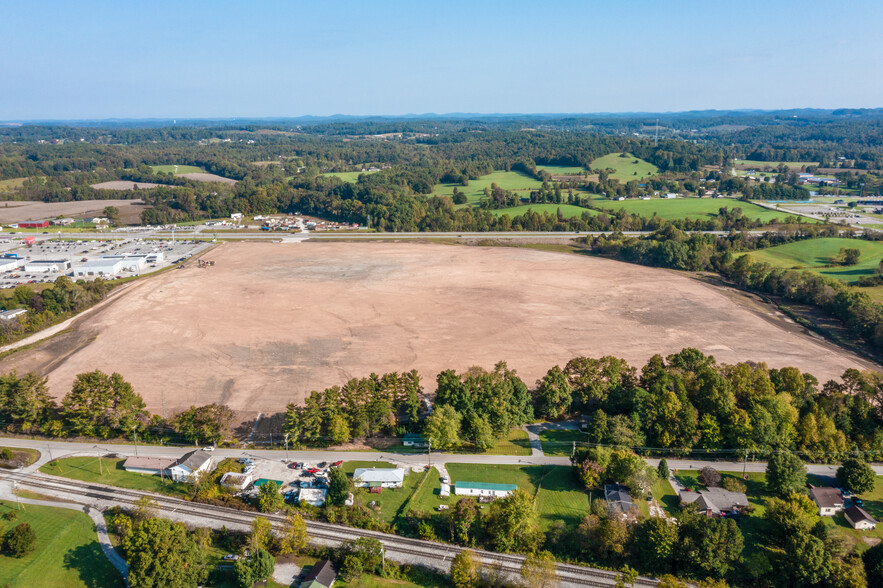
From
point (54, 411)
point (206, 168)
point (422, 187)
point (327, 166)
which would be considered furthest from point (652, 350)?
point (206, 168)

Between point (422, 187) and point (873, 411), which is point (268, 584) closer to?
point (873, 411)

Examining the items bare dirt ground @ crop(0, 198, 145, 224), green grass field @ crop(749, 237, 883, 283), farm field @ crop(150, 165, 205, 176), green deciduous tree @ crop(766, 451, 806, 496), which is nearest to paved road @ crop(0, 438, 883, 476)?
green deciduous tree @ crop(766, 451, 806, 496)

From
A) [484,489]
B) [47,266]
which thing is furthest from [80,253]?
[484,489]

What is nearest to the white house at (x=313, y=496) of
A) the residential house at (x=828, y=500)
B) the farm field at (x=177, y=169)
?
the residential house at (x=828, y=500)

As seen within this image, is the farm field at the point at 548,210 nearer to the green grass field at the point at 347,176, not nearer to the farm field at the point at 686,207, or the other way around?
the farm field at the point at 686,207

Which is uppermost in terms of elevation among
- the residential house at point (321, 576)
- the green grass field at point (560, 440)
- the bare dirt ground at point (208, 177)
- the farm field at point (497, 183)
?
the bare dirt ground at point (208, 177)

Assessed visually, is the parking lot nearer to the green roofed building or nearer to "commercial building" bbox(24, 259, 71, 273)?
"commercial building" bbox(24, 259, 71, 273)

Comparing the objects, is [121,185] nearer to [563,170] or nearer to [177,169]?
[177,169]
